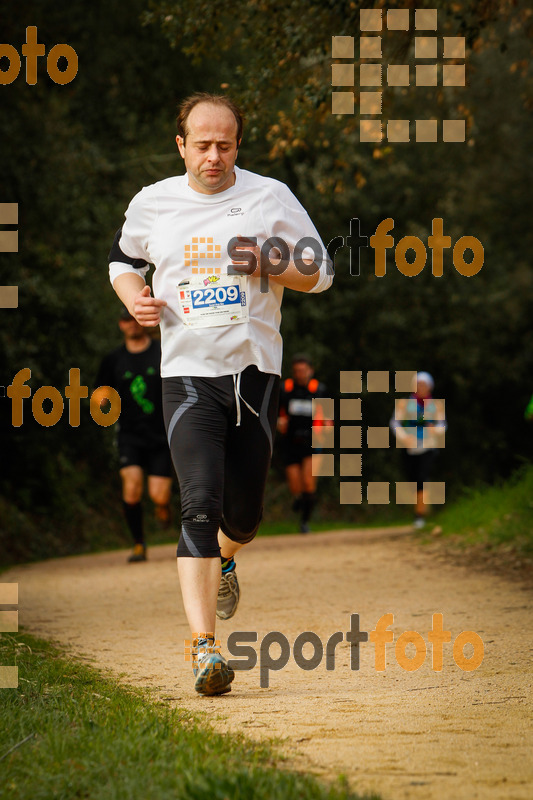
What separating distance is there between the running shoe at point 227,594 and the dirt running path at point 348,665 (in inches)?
13.6

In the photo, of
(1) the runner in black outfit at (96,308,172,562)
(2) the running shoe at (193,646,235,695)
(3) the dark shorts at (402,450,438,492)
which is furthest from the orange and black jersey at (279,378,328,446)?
(2) the running shoe at (193,646,235,695)

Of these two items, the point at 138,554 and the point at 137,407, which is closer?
the point at 137,407

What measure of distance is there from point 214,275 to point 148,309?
0.31m

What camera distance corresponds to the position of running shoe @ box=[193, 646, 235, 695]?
166 inches

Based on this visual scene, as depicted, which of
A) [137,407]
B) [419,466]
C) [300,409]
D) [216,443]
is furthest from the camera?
[300,409]

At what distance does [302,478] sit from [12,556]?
14.1 ft

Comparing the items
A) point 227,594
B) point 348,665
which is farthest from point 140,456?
point 348,665

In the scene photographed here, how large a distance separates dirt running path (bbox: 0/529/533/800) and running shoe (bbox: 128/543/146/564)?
1.18 feet

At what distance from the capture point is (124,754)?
3074mm

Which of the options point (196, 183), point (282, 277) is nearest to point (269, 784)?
point (282, 277)

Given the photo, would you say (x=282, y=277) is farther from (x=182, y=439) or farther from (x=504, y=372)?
(x=504, y=372)

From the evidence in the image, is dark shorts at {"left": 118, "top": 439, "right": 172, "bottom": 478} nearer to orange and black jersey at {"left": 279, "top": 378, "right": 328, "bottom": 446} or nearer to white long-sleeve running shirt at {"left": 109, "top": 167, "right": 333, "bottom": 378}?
orange and black jersey at {"left": 279, "top": 378, "right": 328, "bottom": 446}

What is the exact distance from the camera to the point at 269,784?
273 cm

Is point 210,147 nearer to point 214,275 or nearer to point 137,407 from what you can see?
point 214,275
